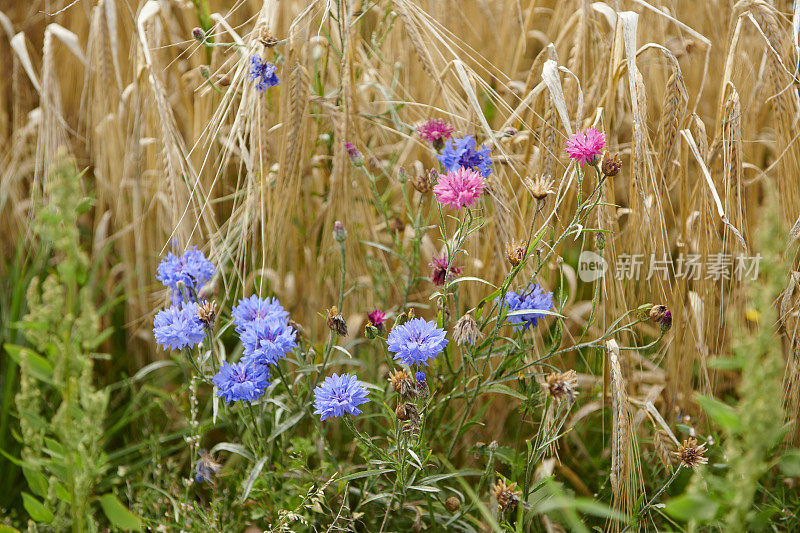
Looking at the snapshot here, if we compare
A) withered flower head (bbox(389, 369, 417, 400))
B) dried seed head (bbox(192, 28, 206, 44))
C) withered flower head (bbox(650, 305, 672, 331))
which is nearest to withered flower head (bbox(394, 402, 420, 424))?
withered flower head (bbox(389, 369, 417, 400))

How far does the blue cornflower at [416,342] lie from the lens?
1.15 meters

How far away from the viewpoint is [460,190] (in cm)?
121

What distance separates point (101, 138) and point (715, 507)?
185cm

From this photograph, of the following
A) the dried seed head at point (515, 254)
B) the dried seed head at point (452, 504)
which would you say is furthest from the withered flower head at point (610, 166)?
the dried seed head at point (452, 504)

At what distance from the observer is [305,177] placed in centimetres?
175

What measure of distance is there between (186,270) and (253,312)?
0.18m

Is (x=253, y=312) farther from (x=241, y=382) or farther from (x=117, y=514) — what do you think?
(x=117, y=514)

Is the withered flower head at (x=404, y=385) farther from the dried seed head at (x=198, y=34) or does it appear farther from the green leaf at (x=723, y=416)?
the dried seed head at (x=198, y=34)

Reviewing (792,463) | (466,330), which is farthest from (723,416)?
(466,330)

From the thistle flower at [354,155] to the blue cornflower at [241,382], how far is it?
0.49m

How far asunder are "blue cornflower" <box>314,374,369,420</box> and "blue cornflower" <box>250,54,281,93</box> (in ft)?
2.17

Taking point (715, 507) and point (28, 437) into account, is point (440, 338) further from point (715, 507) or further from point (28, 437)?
point (28, 437)

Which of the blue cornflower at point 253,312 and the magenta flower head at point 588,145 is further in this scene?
the blue cornflower at point 253,312

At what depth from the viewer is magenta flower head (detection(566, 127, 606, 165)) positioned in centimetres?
117
